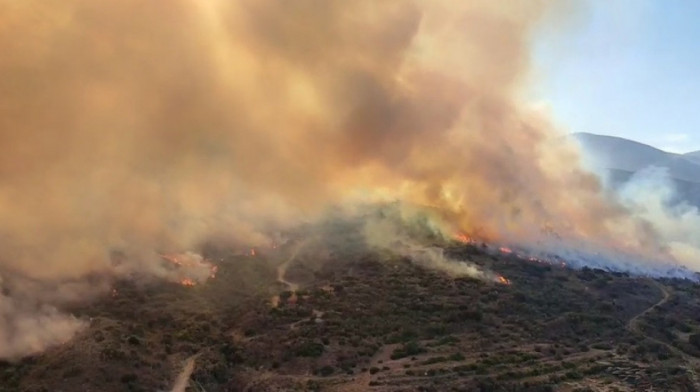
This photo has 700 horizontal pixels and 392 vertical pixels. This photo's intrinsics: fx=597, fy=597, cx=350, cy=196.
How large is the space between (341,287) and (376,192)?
159ft

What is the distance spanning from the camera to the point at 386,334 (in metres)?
59.5

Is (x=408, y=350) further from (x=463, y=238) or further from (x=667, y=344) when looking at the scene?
(x=463, y=238)

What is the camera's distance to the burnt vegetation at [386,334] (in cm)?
5019

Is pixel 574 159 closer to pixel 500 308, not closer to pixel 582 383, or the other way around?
pixel 500 308

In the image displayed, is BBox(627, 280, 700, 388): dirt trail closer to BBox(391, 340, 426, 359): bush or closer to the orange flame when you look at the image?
BBox(391, 340, 426, 359): bush

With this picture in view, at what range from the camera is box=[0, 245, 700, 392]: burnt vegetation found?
165 ft

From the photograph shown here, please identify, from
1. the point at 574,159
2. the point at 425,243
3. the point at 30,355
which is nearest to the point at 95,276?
the point at 30,355

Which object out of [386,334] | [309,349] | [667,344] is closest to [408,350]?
[386,334]

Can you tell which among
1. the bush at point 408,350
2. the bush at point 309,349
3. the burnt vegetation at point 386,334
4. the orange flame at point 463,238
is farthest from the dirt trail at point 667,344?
the bush at point 309,349

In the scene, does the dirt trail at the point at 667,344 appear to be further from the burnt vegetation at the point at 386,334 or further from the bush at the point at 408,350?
the bush at the point at 408,350

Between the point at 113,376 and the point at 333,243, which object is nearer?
the point at 113,376

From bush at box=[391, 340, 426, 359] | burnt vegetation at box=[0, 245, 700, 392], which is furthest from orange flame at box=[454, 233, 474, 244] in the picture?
bush at box=[391, 340, 426, 359]

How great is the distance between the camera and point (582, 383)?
49.8 m

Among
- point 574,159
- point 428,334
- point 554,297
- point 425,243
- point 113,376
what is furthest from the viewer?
point 574,159
